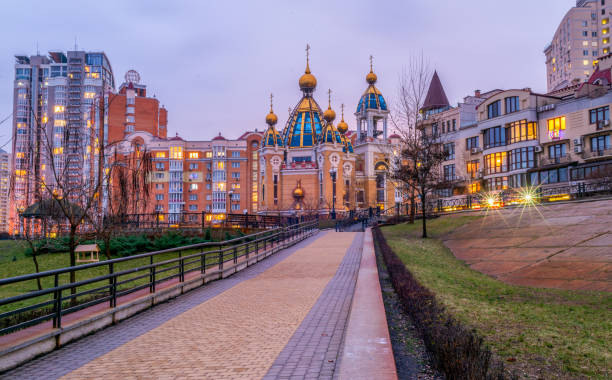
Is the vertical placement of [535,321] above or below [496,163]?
below

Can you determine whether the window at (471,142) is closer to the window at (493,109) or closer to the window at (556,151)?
the window at (493,109)

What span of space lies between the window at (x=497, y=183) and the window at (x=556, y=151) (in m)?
4.96

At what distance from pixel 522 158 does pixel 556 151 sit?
3.15 meters

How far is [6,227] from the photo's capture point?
133 m

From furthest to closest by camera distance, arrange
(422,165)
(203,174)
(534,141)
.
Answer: (203,174)
(534,141)
(422,165)

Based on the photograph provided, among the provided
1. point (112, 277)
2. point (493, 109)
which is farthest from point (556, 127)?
point (112, 277)

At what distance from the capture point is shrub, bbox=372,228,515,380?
14.0 feet

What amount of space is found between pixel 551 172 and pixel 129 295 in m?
43.8

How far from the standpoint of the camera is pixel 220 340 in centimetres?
684

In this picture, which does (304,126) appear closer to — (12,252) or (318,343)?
(12,252)

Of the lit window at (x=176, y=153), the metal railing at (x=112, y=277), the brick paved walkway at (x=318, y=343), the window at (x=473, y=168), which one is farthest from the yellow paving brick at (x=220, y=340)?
the lit window at (x=176, y=153)

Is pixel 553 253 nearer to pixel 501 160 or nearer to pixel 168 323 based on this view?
pixel 168 323

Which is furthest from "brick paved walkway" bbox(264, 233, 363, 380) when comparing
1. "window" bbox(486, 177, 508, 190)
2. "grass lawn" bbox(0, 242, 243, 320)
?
"window" bbox(486, 177, 508, 190)

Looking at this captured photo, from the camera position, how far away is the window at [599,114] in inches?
1578
